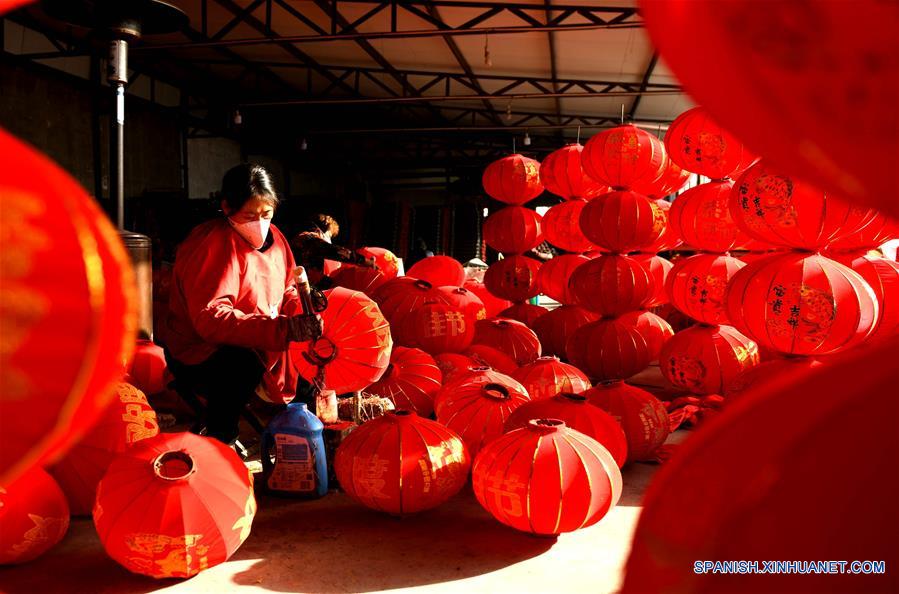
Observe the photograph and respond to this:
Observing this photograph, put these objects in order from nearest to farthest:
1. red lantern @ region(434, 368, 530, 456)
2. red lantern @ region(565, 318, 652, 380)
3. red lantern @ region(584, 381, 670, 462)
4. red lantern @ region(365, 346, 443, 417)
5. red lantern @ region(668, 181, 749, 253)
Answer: red lantern @ region(434, 368, 530, 456), red lantern @ region(584, 381, 670, 462), red lantern @ region(365, 346, 443, 417), red lantern @ region(668, 181, 749, 253), red lantern @ region(565, 318, 652, 380)

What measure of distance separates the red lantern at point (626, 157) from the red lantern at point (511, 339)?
133cm

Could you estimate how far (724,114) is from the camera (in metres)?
0.59

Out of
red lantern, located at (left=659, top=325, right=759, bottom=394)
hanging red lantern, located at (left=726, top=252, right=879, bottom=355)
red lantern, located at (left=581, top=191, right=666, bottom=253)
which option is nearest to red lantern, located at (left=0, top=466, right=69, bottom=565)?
hanging red lantern, located at (left=726, top=252, right=879, bottom=355)

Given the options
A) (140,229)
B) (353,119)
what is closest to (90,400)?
(140,229)

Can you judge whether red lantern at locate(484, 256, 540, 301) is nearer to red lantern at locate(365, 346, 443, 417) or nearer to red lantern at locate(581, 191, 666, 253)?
red lantern at locate(581, 191, 666, 253)

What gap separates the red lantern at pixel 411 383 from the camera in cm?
398

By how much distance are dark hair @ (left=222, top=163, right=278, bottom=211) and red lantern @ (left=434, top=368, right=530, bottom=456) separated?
50.3 inches

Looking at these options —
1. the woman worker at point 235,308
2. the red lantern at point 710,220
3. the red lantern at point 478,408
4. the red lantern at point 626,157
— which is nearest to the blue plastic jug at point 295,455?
the woman worker at point 235,308

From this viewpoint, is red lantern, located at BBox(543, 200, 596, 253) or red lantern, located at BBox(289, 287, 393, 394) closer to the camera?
red lantern, located at BBox(289, 287, 393, 394)

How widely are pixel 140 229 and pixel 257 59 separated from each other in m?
3.83

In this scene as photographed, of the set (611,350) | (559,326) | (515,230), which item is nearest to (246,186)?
(611,350)

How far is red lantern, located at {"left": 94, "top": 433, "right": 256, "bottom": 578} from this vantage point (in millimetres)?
2148

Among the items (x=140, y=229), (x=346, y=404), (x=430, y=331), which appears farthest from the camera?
(x=140, y=229)

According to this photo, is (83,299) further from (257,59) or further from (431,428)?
(257,59)
